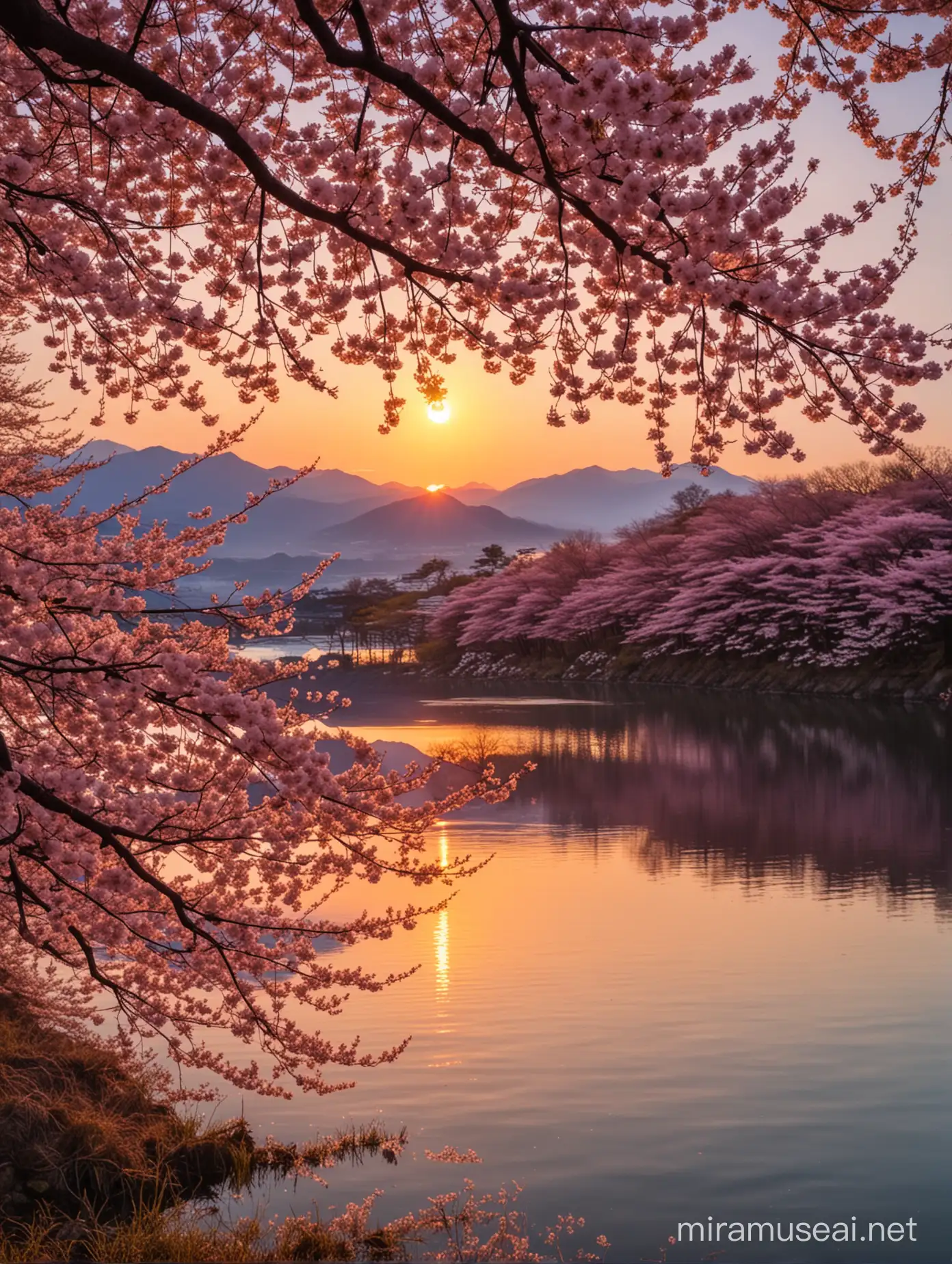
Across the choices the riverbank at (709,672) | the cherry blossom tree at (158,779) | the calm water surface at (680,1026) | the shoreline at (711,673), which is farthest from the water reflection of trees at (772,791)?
the cherry blossom tree at (158,779)

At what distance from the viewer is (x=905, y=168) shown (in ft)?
19.3

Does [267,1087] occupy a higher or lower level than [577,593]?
lower

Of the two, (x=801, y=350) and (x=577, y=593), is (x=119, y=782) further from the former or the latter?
(x=577, y=593)

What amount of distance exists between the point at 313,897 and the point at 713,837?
6006 millimetres

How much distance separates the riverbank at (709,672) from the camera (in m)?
32.6

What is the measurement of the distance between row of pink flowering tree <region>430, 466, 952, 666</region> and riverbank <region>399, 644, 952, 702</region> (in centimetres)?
47

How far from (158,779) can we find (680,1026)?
178 inches

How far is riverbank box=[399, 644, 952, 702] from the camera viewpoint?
1282 inches

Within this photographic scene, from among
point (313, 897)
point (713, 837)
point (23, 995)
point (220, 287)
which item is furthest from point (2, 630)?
point (713, 837)

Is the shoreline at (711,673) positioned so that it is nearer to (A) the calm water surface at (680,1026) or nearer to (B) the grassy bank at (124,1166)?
(A) the calm water surface at (680,1026)

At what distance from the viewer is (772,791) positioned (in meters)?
19.3

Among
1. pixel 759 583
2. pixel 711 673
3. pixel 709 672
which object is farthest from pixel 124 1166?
pixel 709 672

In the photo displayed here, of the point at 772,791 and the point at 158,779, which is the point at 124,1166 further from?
the point at 772,791

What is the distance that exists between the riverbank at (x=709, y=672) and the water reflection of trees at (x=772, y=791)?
271cm
